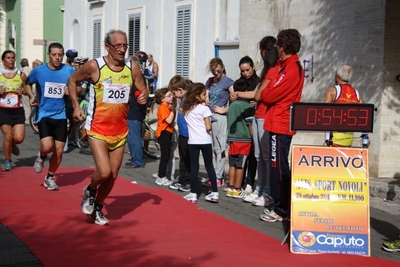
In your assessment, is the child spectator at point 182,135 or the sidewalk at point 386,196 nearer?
the sidewalk at point 386,196

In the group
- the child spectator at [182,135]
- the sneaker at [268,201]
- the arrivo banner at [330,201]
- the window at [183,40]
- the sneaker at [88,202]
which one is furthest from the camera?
the window at [183,40]

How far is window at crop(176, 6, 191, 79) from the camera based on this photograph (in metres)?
21.6

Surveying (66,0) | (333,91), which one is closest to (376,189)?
(333,91)

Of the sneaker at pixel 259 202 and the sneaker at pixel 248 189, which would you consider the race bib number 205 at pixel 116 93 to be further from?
the sneaker at pixel 248 189

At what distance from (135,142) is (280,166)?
597 cm

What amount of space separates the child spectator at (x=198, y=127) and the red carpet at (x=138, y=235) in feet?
1.54

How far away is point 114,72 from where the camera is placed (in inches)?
351

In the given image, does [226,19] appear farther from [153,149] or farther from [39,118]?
[39,118]

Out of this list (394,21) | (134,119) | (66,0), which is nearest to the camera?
(394,21)

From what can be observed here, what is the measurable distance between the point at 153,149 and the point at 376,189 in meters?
6.07

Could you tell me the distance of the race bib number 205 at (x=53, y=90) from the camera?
459 inches

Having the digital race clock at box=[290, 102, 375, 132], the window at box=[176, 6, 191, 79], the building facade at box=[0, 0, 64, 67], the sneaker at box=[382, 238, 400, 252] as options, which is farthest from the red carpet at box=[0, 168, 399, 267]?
the building facade at box=[0, 0, 64, 67]

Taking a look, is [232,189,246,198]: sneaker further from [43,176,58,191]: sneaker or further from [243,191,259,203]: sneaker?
[43,176,58,191]: sneaker

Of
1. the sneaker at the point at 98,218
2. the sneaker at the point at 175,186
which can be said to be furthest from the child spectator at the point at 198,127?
the sneaker at the point at 98,218
